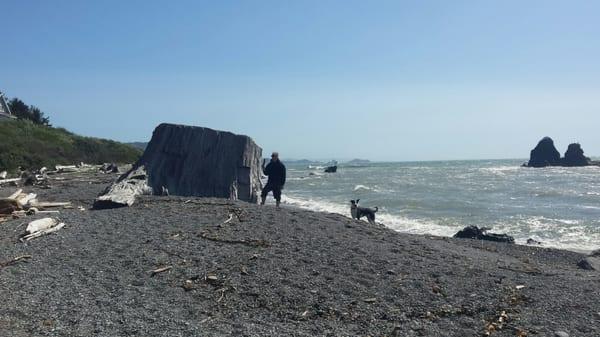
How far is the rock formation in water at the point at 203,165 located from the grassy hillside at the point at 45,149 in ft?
45.9

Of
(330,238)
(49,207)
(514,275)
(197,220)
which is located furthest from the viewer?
(49,207)

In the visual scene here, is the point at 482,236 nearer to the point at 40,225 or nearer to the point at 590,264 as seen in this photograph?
the point at 590,264

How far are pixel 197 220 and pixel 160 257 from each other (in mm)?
3170

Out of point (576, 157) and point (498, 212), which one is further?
point (576, 157)

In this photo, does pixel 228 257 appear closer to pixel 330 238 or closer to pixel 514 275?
pixel 330 238

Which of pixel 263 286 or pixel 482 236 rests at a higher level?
pixel 263 286

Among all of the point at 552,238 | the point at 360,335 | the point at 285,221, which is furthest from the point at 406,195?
the point at 360,335

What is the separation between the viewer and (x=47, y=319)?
5926 millimetres

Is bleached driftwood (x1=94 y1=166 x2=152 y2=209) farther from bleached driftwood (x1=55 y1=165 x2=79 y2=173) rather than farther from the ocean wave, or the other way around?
bleached driftwood (x1=55 y1=165 x2=79 y2=173)

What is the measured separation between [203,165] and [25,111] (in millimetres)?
45235

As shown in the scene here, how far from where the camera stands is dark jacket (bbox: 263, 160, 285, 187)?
15.3m

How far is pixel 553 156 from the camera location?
4237 inches

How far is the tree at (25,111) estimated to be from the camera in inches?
2114

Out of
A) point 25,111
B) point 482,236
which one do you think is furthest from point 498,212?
point 25,111
